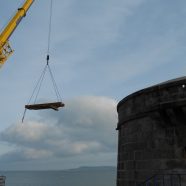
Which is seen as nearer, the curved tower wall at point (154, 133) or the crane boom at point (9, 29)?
the curved tower wall at point (154, 133)

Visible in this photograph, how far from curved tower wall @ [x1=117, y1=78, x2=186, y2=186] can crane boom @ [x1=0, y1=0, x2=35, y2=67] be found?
13955 millimetres

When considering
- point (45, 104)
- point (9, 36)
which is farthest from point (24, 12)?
point (45, 104)

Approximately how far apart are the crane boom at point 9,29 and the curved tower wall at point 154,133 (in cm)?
1395

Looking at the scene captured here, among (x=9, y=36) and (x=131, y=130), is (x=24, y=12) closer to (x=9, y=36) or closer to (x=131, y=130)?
(x=9, y=36)

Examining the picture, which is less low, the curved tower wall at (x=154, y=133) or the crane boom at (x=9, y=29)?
the crane boom at (x=9, y=29)

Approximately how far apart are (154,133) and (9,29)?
16.2m

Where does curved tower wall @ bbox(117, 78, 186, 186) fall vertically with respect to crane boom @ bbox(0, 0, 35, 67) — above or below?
below

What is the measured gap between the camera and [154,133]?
10969mm

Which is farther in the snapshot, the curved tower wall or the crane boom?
the crane boom

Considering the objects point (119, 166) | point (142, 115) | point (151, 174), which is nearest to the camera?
point (151, 174)

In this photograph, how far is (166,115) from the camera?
1038 centimetres

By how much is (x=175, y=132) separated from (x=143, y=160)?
173 centimetres

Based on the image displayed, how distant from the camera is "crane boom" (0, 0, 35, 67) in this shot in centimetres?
2320

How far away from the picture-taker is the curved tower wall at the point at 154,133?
10.1m
